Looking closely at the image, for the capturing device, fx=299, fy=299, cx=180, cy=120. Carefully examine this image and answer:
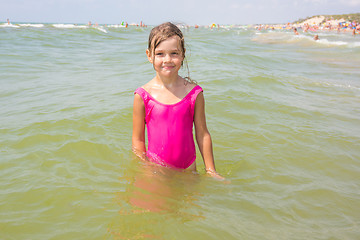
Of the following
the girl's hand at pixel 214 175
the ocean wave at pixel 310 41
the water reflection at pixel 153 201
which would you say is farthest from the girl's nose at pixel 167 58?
the ocean wave at pixel 310 41

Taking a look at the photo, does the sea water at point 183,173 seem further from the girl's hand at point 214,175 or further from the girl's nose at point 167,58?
the girl's nose at point 167,58

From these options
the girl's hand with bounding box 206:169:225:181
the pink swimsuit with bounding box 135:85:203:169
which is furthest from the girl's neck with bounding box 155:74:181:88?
the girl's hand with bounding box 206:169:225:181

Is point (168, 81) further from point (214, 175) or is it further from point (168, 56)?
point (214, 175)

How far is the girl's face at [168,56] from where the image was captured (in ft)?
8.04

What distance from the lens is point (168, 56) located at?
246 centimetres

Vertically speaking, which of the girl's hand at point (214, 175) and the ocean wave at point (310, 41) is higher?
the ocean wave at point (310, 41)

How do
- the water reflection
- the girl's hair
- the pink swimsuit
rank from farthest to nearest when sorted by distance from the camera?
the pink swimsuit
the girl's hair
the water reflection

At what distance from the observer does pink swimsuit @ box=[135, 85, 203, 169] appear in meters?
2.58

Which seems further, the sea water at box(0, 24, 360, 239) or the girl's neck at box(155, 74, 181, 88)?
the girl's neck at box(155, 74, 181, 88)

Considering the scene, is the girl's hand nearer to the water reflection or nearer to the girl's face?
the water reflection

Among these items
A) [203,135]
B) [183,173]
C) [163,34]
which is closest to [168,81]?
[163,34]

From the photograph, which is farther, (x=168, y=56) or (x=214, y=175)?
(x=214, y=175)

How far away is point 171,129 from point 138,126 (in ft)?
0.97

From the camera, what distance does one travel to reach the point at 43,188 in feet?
8.30
